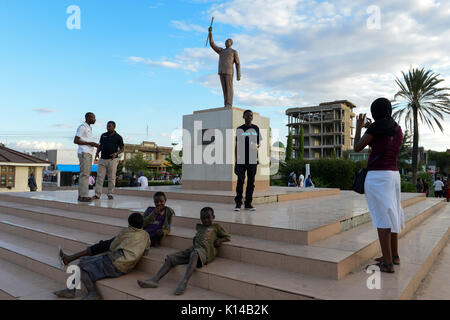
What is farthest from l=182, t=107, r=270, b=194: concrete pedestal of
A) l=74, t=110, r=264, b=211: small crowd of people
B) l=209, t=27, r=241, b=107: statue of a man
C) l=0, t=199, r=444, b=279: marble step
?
l=0, t=199, r=444, b=279: marble step

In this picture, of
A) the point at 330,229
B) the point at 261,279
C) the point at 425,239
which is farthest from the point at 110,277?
the point at 425,239

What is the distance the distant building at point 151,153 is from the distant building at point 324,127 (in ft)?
96.3

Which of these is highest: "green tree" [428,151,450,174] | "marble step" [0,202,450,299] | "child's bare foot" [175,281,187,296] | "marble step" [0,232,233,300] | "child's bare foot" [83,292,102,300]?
"green tree" [428,151,450,174]

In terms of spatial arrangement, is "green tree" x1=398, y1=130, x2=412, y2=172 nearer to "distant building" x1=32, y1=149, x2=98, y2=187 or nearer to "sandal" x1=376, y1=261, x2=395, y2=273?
"sandal" x1=376, y1=261, x2=395, y2=273

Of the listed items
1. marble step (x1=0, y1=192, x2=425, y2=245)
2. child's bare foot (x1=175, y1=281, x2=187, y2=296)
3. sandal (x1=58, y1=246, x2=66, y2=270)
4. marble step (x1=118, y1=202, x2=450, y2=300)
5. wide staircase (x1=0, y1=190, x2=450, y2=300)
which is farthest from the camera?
marble step (x1=0, y1=192, x2=425, y2=245)

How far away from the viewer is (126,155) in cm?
6256

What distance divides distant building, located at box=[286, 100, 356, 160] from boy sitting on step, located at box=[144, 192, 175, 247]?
64.7 metres

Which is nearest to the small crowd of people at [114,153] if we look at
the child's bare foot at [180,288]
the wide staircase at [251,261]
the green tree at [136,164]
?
the wide staircase at [251,261]

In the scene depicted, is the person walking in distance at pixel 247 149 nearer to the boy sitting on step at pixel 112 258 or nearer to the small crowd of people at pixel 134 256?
the small crowd of people at pixel 134 256

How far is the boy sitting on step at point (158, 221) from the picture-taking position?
13.4 feet

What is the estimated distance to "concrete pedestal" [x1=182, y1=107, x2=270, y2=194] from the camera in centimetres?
870

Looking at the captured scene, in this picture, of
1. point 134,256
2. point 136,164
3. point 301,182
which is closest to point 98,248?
point 134,256
